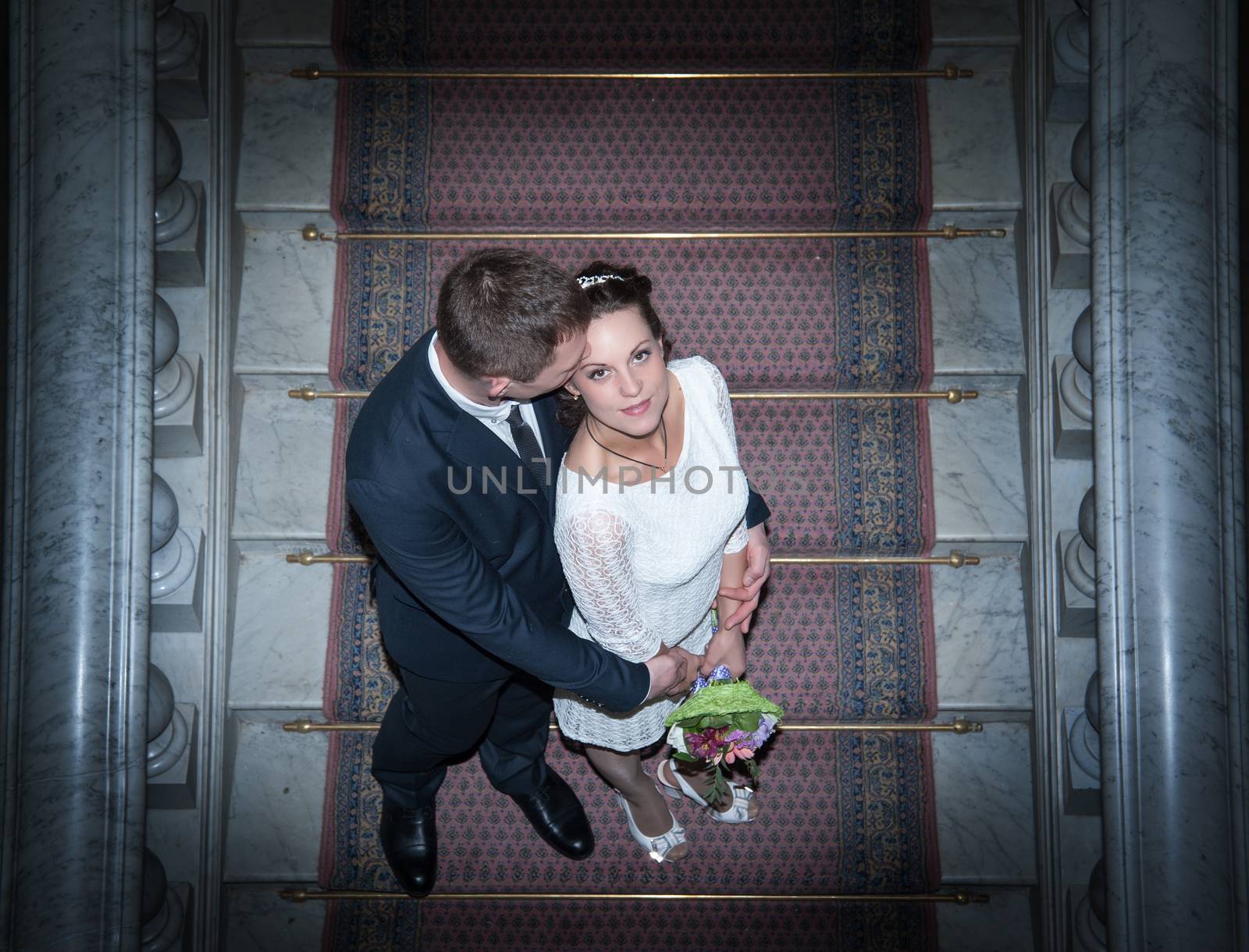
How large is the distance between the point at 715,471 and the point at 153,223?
1759 millimetres

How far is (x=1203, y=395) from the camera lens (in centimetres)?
270

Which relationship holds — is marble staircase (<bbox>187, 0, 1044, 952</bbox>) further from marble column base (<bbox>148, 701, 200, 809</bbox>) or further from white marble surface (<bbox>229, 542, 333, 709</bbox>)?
marble column base (<bbox>148, 701, 200, 809</bbox>)

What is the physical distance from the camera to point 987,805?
11.4 feet

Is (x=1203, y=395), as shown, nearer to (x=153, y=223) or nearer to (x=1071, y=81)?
(x=1071, y=81)

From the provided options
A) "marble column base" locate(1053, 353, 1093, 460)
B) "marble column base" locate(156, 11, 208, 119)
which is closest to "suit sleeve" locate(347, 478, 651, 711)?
"marble column base" locate(1053, 353, 1093, 460)

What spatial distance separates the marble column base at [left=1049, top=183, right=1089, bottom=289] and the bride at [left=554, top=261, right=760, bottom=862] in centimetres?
149

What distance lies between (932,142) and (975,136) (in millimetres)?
159

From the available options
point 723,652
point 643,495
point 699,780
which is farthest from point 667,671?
point 699,780

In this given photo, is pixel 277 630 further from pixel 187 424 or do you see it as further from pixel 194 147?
pixel 194 147

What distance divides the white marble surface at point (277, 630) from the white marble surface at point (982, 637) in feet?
7.25

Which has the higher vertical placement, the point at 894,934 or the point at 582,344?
the point at 582,344

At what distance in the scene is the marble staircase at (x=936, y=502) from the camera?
345 cm

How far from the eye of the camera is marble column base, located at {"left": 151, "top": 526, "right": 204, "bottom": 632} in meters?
3.31

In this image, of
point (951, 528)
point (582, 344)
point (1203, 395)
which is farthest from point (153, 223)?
point (1203, 395)
